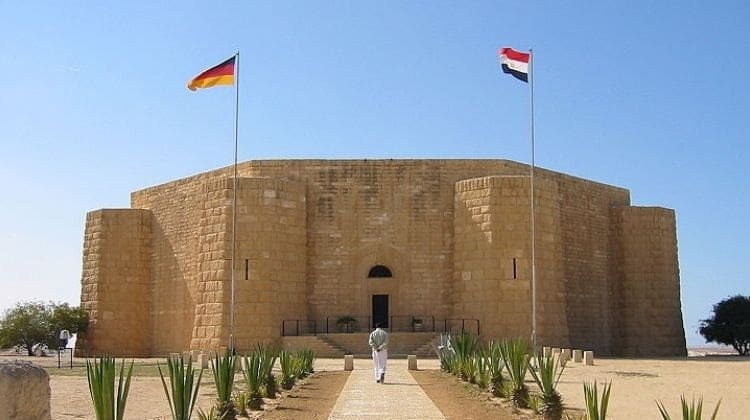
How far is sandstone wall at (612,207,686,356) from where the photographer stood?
29.9 metres

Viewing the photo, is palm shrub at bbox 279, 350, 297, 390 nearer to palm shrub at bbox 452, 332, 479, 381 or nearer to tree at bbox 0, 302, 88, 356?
palm shrub at bbox 452, 332, 479, 381

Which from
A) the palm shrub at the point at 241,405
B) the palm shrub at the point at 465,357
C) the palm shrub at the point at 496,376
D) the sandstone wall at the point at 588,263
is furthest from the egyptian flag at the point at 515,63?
the palm shrub at the point at 241,405

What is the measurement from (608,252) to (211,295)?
14.6 metres

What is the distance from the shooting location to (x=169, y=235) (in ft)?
94.3

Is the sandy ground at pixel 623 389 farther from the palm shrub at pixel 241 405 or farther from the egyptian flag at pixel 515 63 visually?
the egyptian flag at pixel 515 63

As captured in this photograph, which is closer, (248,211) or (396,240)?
(248,211)

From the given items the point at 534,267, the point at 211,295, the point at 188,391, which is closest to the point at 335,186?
the point at 211,295

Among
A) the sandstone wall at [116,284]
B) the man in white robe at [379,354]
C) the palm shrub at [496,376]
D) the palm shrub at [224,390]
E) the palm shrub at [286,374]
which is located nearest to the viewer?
the palm shrub at [224,390]

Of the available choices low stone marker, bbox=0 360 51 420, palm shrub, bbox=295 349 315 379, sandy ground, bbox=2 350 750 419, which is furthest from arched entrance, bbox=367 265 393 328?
low stone marker, bbox=0 360 51 420

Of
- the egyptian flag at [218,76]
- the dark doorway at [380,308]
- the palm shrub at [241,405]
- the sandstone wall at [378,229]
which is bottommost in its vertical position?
the palm shrub at [241,405]

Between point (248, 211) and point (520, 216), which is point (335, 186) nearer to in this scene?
point (248, 211)

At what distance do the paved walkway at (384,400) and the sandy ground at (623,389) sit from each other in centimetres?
58

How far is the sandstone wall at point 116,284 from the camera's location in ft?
93.1

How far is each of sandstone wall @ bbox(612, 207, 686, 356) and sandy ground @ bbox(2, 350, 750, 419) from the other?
28.3 ft
